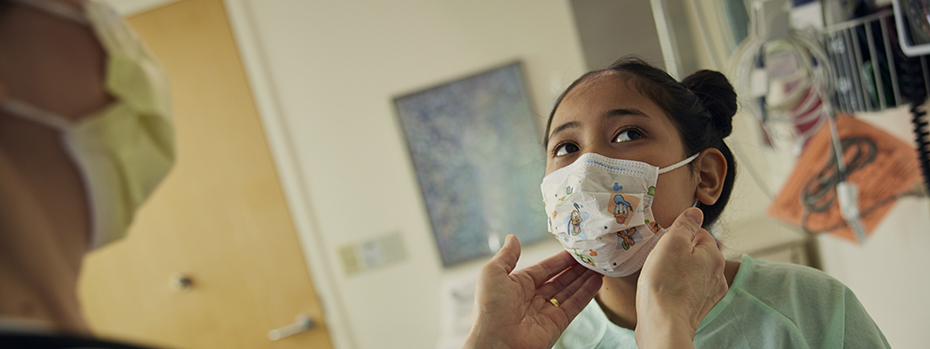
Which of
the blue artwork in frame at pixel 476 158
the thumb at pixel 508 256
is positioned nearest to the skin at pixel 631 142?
the thumb at pixel 508 256

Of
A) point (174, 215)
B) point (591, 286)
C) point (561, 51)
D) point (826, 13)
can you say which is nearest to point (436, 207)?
point (561, 51)

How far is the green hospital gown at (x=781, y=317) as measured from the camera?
755mm

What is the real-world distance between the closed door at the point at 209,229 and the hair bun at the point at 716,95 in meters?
1.88

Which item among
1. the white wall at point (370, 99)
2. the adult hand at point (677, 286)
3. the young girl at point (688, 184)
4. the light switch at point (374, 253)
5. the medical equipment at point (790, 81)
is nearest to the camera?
the adult hand at point (677, 286)

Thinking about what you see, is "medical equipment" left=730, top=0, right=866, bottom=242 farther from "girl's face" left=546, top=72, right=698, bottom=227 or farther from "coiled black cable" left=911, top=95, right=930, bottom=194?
"girl's face" left=546, top=72, right=698, bottom=227

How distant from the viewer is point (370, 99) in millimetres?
2316

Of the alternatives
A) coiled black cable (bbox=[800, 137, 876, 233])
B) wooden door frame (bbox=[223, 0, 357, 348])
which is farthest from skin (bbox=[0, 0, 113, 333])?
wooden door frame (bbox=[223, 0, 357, 348])

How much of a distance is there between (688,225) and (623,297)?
0.72 feet

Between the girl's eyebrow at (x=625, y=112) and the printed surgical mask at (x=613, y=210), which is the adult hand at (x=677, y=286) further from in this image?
the girl's eyebrow at (x=625, y=112)

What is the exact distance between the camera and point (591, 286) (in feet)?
3.07

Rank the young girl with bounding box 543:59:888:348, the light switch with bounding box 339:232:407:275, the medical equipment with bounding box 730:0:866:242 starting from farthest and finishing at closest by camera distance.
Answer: the light switch with bounding box 339:232:407:275, the medical equipment with bounding box 730:0:866:242, the young girl with bounding box 543:59:888:348

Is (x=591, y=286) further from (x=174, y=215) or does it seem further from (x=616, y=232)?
(x=174, y=215)

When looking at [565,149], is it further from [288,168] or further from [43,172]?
[288,168]

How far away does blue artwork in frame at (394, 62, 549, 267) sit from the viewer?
2250mm
